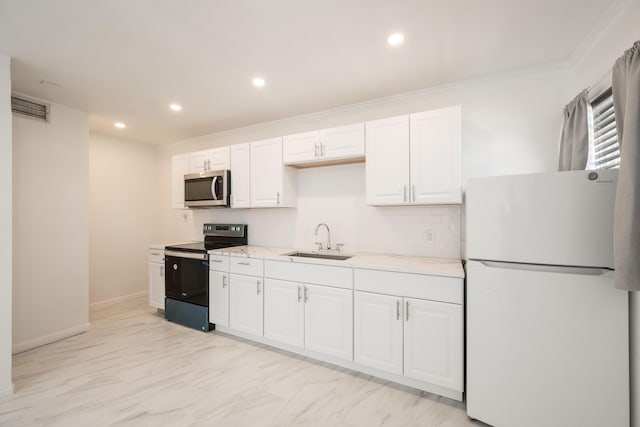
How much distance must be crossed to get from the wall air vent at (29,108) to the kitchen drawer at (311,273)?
2846mm

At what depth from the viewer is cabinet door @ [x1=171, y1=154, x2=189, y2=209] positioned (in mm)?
3971

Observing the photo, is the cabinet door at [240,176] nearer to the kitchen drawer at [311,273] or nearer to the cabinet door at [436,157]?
the kitchen drawer at [311,273]

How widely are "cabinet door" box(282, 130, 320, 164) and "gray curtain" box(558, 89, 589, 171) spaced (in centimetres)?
204

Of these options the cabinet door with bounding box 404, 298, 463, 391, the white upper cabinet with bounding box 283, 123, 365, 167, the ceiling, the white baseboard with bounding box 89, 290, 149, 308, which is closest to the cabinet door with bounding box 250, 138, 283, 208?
the white upper cabinet with bounding box 283, 123, 365, 167

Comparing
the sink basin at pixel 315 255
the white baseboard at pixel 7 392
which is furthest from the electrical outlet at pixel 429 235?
the white baseboard at pixel 7 392

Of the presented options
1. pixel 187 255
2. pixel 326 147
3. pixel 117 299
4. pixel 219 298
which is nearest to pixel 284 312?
pixel 219 298

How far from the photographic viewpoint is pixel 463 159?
2.63 meters

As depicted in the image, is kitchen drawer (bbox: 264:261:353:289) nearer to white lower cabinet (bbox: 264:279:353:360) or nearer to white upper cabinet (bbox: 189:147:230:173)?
white lower cabinet (bbox: 264:279:353:360)

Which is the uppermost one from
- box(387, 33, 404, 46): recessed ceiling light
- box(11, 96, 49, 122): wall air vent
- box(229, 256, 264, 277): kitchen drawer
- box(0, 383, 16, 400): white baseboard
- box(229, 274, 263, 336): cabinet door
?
box(387, 33, 404, 46): recessed ceiling light

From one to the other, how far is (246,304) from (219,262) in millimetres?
584

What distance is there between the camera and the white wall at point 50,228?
2.85 m

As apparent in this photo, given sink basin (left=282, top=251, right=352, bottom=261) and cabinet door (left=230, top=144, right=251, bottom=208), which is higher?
cabinet door (left=230, top=144, right=251, bottom=208)

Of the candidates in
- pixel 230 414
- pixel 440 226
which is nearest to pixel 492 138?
A: pixel 440 226

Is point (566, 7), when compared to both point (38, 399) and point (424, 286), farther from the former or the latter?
point (38, 399)
